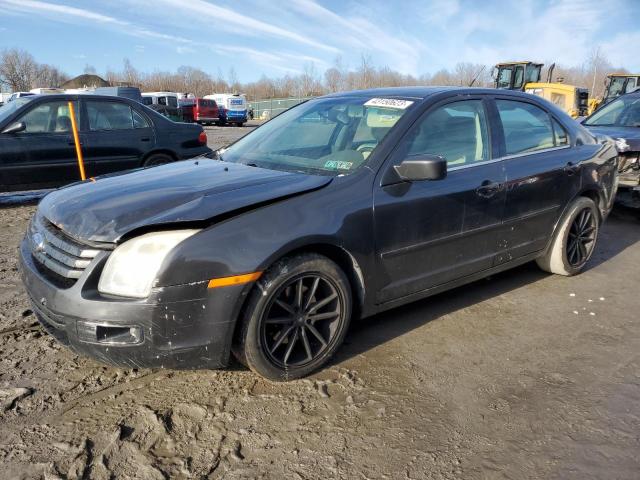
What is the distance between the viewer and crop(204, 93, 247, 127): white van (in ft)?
123

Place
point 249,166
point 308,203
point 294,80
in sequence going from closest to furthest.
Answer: point 308,203 → point 249,166 → point 294,80

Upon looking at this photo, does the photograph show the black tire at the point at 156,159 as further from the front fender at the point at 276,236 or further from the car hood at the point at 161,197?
the front fender at the point at 276,236

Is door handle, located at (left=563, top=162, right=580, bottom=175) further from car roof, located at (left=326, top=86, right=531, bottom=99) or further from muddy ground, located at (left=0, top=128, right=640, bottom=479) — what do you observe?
muddy ground, located at (left=0, top=128, right=640, bottom=479)

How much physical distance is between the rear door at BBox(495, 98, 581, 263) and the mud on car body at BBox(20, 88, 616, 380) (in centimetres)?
2

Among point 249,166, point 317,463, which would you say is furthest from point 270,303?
point 249,166

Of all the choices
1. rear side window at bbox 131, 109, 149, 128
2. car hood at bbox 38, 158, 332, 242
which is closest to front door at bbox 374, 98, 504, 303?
car hood at bbox 38, 158, 332, 242

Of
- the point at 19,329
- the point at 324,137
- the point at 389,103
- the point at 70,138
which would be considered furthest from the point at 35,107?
the point at 389,103

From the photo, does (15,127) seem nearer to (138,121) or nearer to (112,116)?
(112,116)

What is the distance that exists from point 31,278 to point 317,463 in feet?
5.82

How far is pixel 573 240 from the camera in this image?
4.50 metres

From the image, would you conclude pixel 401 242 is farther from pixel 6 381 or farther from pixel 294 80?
pixel 294 80

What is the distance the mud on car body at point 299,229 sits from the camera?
7.82ft

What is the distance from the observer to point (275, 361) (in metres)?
2.70

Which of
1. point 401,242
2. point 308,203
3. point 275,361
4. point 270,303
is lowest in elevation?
point 275,361
